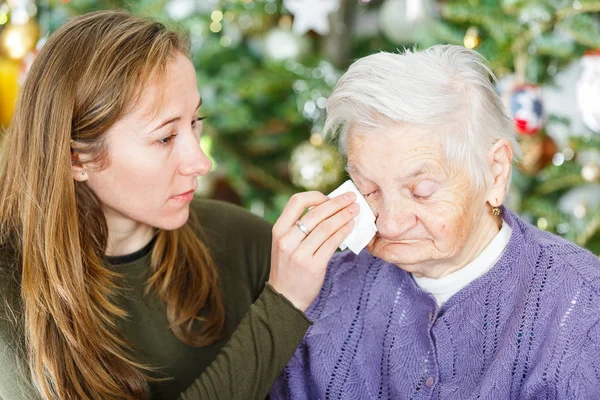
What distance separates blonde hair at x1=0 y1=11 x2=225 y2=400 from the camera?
56.9 inches

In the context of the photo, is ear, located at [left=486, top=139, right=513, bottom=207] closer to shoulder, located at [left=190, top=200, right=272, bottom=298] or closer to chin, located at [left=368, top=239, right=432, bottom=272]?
chin, located at [left=368, top=239, right=432, bottom=272]

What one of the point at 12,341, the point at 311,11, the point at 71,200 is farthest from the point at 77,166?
the point at 311,11

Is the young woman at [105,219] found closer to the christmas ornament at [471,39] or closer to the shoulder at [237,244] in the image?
the shoulder at [237,244]

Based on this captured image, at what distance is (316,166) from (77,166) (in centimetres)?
121

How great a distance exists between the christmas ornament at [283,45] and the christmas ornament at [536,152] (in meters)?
0.92

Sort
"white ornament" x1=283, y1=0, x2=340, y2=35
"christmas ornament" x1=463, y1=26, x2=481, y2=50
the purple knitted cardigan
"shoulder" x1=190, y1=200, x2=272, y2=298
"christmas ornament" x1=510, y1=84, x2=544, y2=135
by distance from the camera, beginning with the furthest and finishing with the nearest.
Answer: "white ornament" x1=283, y1=0, x2=340, y2=35 < "christmas ornament" x1=463, y1=26, x2=481, y2=50 < "christmas ornament" x1=510, y1=84, x2=544, y2=135 < "shoulder" x1=190, y1=200, x2=272, y2=298 < the purple knitted cardigan

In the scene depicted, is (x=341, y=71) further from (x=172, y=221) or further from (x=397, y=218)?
(x=397, y=218)

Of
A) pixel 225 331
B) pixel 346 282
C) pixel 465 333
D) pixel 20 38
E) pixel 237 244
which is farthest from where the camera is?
pixel 20 38

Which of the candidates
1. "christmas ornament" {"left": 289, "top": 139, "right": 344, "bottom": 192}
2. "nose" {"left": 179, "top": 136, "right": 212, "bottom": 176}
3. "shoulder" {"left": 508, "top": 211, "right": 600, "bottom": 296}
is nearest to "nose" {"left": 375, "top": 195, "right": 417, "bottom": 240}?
"shoulder" {"left": 508, "top": 211, "right": 600, "bottom": 296}

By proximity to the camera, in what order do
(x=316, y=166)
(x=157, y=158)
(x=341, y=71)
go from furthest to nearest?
1. (x=341, y=71)
2. (x=316, y=166)
3. (x=157, y=158)

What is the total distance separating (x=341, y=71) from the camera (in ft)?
8.94

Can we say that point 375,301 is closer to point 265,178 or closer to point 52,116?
point 52,116

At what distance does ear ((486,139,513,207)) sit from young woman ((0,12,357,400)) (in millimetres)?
276

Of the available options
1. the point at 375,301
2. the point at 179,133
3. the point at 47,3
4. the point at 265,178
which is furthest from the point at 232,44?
the point at 375,301
